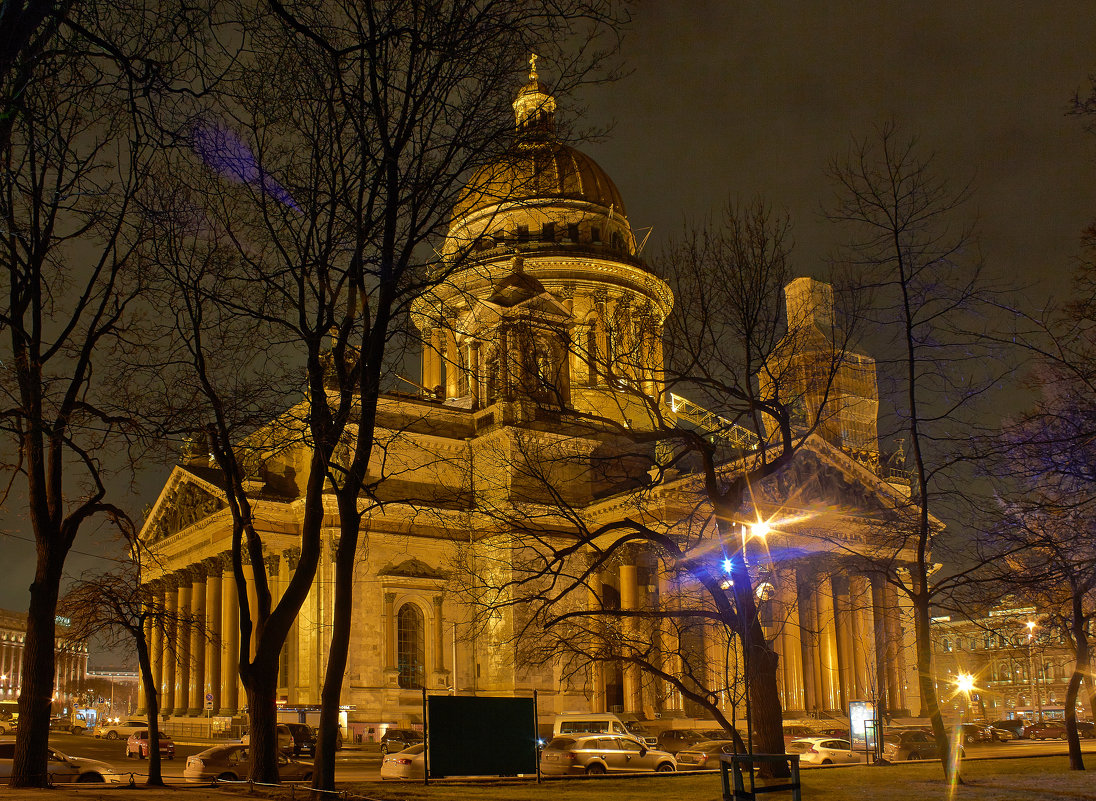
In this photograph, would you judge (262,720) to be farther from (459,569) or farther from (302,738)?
(459,569)

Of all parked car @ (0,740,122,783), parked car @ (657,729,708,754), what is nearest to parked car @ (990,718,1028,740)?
parked car @ (657,729,708,754)

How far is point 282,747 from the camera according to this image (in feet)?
123

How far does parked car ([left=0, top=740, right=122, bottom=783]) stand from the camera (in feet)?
89.0

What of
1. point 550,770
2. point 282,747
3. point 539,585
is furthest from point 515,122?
point 539,585

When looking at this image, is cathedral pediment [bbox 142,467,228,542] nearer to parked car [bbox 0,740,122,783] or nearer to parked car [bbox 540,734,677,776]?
parked car [bbox 0,740,122,783]

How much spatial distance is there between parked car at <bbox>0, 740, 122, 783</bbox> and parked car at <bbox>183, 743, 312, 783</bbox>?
195cm

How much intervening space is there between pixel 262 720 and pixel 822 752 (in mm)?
22768

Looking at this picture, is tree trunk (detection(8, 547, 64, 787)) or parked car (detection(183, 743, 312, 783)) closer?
tree trunk (detection(8, 547, 64, 787))

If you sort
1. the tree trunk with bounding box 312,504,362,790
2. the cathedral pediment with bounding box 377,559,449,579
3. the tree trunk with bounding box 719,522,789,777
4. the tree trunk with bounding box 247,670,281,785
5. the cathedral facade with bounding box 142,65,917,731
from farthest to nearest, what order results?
the cathedral pediment with bounding box 377,559,449,579
the cathedral facade with bounding box 142,65,917,731
the tree trunk with bounding box 719,522,789,777
the tree trunk with bounding box 247,670,281,785
the tree trunk with bounding box 312,504,362,790

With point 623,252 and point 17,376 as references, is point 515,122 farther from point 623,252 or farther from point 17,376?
point 623,252

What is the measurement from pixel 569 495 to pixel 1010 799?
41483 millimetres

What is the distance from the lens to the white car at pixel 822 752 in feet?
120

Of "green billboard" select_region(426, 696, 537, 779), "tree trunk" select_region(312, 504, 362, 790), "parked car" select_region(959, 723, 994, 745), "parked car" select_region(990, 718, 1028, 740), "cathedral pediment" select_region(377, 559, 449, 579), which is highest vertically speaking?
"cathedral pediment" select_region(377, 559, 449, 579)

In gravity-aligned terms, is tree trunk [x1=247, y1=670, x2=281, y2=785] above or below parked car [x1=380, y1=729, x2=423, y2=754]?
above
